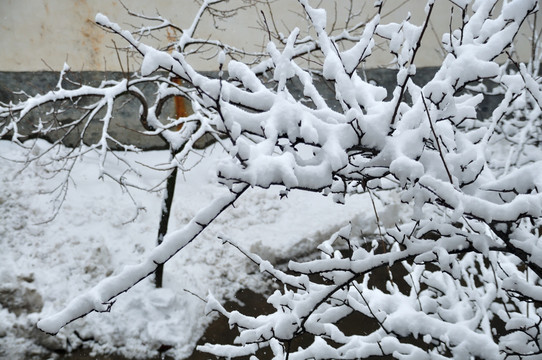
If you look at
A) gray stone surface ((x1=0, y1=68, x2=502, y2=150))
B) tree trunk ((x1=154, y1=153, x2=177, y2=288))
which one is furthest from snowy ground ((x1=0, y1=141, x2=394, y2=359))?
gray stone surface ((x1=0, y1=68, x2=502, y2=150))

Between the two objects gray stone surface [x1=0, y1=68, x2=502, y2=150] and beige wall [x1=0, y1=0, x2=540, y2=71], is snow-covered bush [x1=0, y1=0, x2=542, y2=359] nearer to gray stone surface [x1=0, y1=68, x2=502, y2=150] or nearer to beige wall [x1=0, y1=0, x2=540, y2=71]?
gray stone surface [x1=0, y1=68, x2=502, y2=150]

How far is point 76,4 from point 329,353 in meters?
9.41

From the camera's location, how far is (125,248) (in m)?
8.01

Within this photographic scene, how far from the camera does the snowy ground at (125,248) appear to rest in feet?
21.5

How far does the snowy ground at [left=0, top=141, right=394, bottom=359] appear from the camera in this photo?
656cm

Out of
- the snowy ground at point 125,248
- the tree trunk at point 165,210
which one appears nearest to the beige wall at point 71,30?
the snowy ground at point 125,248

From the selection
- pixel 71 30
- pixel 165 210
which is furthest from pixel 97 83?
pixel 165 210

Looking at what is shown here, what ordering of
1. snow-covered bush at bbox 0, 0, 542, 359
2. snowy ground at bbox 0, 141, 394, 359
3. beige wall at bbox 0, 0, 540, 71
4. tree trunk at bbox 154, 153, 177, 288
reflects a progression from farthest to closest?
beige wall at bbox 0, 0, 540, 71 < tree trunk at bbox 154, 153, 177, 288 < snowy ground at bbox 0, 141, 394, 359 < snow-covered bush at bbox 0, 0, 542, 359

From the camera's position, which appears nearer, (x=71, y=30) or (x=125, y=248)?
(x=125, y=248)

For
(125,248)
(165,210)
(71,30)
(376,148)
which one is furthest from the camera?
(71,30)

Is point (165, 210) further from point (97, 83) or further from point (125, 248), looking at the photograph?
point (97, 83)

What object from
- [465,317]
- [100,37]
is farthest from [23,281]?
[465,317]

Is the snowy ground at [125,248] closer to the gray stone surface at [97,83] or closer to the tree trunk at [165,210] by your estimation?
the tree trunk at [165,210]

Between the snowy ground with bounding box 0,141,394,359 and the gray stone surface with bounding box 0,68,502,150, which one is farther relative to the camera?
the gray stone surface with bounding box 0,68,502,150
